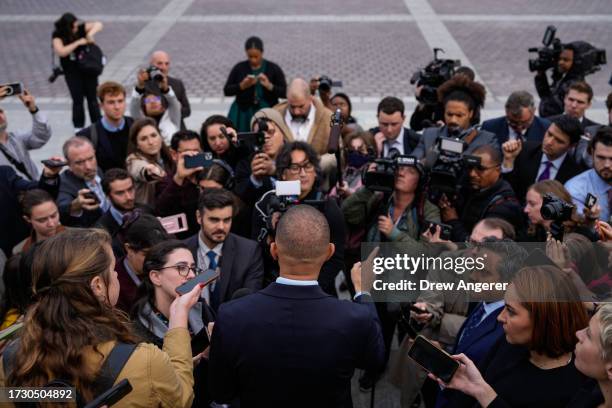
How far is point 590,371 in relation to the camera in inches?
95.4

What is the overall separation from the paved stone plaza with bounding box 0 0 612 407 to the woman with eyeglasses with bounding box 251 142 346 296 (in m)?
5.60

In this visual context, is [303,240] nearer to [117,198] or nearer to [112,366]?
[112,366]

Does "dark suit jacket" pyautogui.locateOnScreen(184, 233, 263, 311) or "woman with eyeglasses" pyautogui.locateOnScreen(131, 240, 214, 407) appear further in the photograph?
"dark suit jacket" pyautogui.locateOnScreen(184, 233, 263, 311)

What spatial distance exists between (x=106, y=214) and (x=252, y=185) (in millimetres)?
1076

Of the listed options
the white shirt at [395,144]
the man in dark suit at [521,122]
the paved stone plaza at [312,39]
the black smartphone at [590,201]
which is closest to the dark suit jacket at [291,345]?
the black smartphone at [590,201]

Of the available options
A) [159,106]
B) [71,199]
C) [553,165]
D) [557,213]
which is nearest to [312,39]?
[159,106]

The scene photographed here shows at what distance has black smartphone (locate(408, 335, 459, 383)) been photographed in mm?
2885

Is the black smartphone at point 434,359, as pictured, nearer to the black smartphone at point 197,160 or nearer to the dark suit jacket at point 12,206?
the black smartphone at point 197,160

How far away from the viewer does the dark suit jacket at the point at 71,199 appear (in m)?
5.03

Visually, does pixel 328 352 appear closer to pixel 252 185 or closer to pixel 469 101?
pixel 252 185

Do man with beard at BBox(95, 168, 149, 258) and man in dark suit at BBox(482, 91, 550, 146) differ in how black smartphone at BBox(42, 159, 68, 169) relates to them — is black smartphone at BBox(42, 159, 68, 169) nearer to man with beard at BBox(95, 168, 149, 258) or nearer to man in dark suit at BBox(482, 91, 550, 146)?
man with beard at BBox(95, 168, 149, 258)

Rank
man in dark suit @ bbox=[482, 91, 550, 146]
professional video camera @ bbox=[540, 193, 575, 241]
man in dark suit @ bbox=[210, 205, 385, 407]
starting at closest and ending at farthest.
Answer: man in dark suit @ bbox=[210, 205, 385, 407]
professional video camera @ bbox=[540, 193, 575, 241]
man in dark suit @ bbox=[482, 91, 550, 146]

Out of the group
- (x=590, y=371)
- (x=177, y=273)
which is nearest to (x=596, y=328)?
(x=590, y=371)

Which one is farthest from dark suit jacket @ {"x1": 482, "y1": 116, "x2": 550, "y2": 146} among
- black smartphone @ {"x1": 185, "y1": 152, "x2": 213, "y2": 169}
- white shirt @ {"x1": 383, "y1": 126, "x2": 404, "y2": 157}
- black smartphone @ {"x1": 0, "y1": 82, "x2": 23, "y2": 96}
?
black smartphone @ {"x1": 0, "y1": 82, "x2": 23, "y2": 96}
